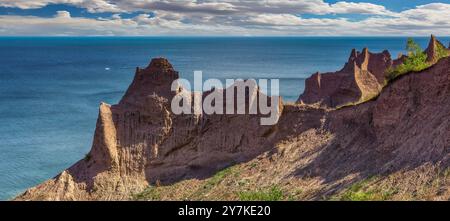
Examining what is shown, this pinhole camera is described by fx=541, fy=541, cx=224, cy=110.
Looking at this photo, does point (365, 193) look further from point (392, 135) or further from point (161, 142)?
point (161, 142)

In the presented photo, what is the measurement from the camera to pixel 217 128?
32.2 m

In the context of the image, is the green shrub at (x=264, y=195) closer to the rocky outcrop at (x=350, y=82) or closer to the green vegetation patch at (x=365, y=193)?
the green vegetation patch at (x=365, y=193)

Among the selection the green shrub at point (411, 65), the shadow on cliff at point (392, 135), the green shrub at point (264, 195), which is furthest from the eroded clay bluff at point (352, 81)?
the green shrub at point (264, 195)

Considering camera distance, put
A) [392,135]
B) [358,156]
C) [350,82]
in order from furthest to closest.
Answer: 1. [350,82]
2. [358,156]
3. [392,135]

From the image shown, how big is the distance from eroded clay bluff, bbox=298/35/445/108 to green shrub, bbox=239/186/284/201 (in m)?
20.3

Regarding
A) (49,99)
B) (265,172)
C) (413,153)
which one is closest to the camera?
(413,153)

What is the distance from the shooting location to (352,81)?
50.0 metres

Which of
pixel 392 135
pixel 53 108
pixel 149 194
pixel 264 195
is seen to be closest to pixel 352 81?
pixel 392 135

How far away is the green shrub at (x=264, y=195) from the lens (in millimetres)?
25500

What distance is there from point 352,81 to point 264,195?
1048 inches

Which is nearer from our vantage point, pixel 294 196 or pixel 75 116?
pixel 294 196

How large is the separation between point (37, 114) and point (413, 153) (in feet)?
231

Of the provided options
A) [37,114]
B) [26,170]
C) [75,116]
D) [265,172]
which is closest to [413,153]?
[265,172]

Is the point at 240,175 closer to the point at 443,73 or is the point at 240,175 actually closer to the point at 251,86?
the point at 251,86
